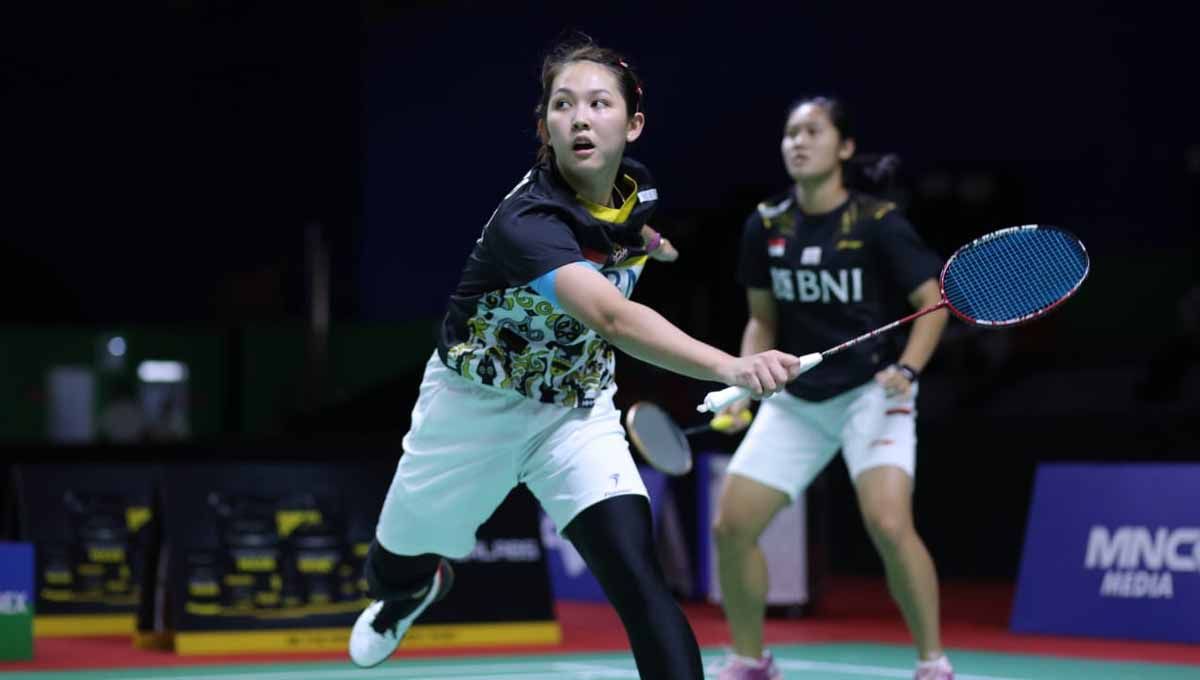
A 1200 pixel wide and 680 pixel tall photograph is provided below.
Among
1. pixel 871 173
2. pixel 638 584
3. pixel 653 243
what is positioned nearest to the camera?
pixel 638 584

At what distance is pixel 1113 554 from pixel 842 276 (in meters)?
2.49

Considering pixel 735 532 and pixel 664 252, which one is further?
pixel 735 532

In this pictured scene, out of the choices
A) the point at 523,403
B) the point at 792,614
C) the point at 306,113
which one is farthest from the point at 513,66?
the point at 523,403

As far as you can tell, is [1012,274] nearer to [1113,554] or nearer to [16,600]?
[1113,554]

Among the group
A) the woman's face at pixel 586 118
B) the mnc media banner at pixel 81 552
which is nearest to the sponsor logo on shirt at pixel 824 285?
the woman's face at pixel 586 118

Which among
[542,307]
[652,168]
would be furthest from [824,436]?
[652,168]

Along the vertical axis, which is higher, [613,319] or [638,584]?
[613,319]

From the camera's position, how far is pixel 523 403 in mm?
4059

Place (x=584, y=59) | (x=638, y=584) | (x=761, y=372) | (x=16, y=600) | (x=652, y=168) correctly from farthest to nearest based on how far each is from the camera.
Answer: (x=652, y=168) → (x=16, y=600) → (x=584, y=59) → (x=638, y=584) → (x=761, y=372)

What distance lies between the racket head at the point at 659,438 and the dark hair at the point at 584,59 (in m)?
1.21

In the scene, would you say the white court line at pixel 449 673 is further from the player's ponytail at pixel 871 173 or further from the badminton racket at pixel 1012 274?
the badminton racket at pixel 1012 274

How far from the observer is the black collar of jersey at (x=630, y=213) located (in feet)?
12.4

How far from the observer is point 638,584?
146 inches

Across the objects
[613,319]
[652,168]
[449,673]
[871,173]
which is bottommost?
[449,673]
